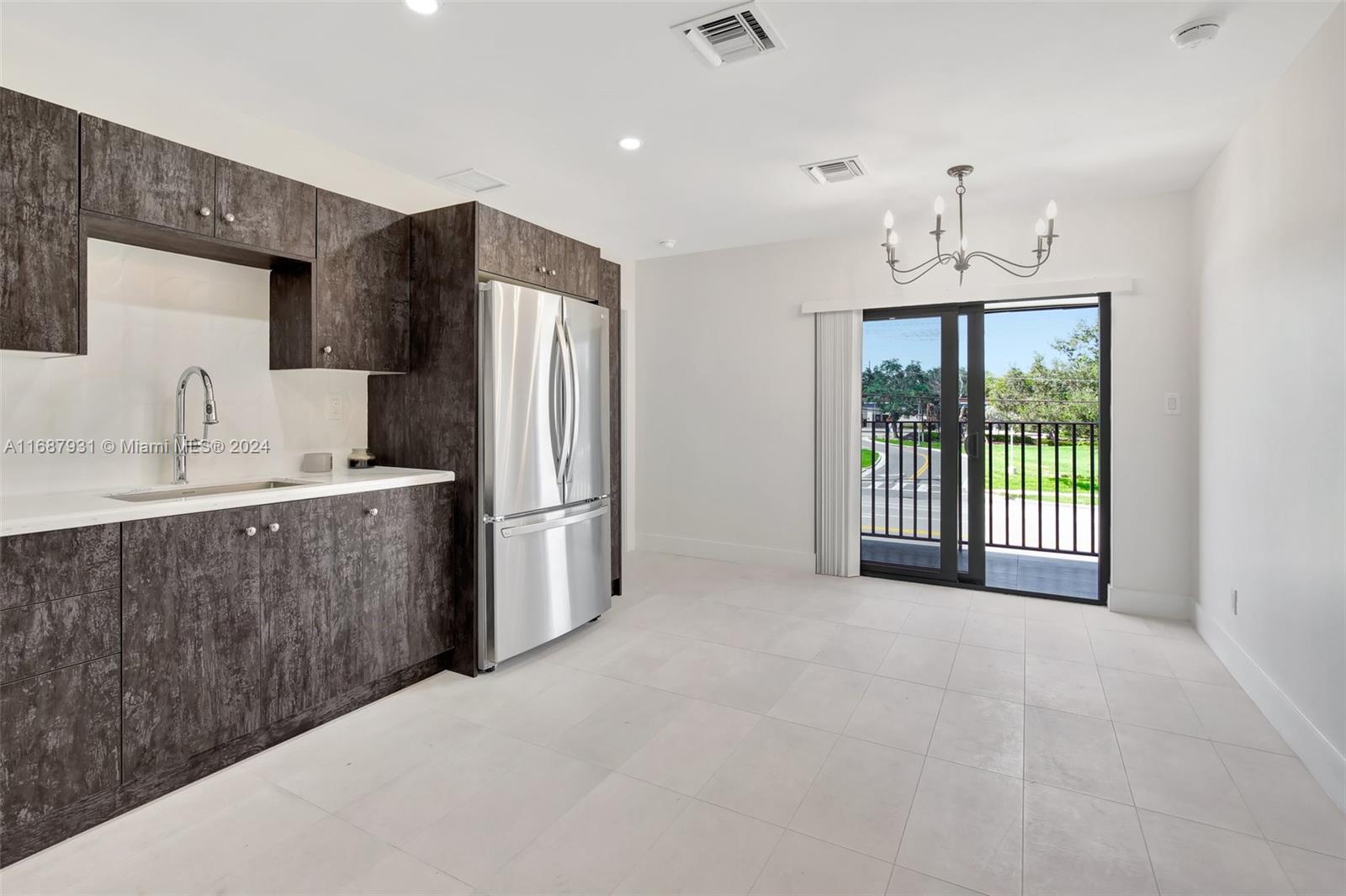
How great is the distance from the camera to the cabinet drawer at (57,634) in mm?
1704

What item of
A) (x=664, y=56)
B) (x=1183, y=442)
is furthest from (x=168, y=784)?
(x=1183, y=442)

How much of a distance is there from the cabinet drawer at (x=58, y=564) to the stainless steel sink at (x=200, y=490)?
0.32 m

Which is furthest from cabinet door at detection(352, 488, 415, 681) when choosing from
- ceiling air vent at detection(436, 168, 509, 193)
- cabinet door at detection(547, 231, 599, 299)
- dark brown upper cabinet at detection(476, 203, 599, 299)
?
ceiling air vent at detection(436, 168, 509, 193)

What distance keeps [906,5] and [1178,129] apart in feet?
5.99

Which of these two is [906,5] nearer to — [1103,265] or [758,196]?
[758,196]

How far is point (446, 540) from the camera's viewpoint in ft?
9.96

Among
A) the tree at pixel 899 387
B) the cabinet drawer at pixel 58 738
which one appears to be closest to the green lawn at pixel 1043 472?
the tree at pixel 899 387

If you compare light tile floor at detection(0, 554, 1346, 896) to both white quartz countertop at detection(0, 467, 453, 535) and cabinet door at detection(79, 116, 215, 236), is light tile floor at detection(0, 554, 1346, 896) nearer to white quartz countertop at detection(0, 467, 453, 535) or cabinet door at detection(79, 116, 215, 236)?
white quartz countertop at detection(0, 467, 453, 535)

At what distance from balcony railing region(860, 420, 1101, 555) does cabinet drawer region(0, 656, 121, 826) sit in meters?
4.27

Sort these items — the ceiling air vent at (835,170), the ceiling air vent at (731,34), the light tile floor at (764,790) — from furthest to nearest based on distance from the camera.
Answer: the ceiling air vent at (835,170) < the ceiling air vent at (731,34) < the light tile floor at (764,790)

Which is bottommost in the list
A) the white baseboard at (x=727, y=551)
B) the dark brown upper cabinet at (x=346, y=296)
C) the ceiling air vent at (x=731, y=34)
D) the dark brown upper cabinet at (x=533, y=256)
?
the white baseboard at (x=727, y=551)

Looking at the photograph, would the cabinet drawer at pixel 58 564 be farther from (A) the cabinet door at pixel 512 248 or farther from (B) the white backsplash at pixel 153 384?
(A) the cabinet door at pixel 512 248

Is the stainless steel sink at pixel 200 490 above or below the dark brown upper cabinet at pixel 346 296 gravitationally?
below

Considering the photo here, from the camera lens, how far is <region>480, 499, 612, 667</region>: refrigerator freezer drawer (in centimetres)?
298
